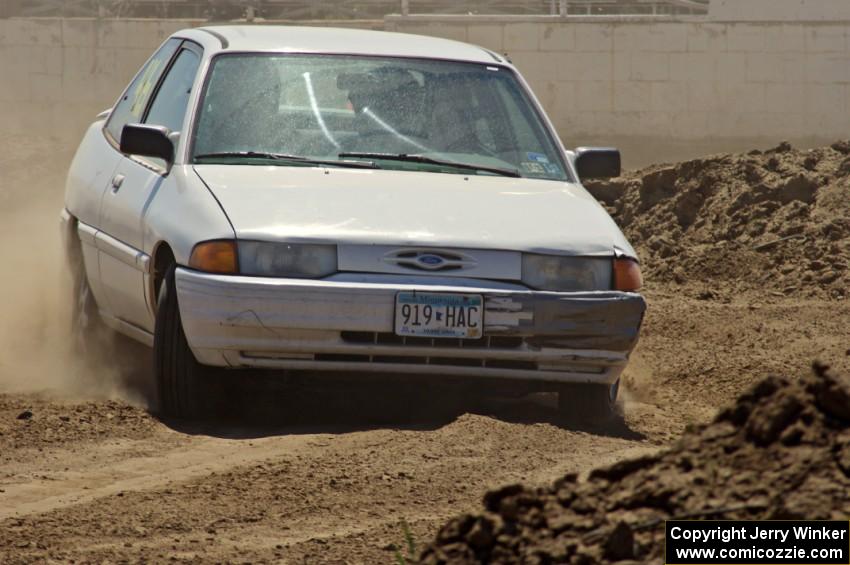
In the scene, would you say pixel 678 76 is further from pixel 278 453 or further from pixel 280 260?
pixel 278 453

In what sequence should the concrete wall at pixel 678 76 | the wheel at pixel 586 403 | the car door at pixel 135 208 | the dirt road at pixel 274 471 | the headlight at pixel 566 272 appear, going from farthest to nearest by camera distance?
1. the concrete wall at pixel 678 76
2. the car door at pixel 135 208
3. the wheel at pixel 586 403
4. the headlight at pixel 566 272
5. the dirt road at pixel 274 471

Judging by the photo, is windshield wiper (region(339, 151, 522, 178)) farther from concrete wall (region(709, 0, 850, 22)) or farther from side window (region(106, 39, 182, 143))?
concrete wall (region(709, 0, 850, 22))

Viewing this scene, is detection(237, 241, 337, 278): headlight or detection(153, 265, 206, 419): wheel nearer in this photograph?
detection(237, 241, 337, 278): headlight

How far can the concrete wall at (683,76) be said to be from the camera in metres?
20.5

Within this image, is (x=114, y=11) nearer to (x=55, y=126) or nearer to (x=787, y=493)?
(x=55, y=126)

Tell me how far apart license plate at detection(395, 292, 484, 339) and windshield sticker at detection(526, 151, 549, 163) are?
1.39m

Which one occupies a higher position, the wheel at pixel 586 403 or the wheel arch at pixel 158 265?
the wheel arch at pixel 158 265

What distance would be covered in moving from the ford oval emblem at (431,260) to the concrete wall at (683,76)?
14242 millimetres

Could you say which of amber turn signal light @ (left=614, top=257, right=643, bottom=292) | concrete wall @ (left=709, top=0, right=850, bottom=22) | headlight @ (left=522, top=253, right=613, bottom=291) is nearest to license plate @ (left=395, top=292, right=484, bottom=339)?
headlight @ (left=522, top=253, right=613, bottom=291)

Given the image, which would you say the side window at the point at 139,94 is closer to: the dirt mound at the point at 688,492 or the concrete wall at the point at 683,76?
the dirt mound at the point at 688,492

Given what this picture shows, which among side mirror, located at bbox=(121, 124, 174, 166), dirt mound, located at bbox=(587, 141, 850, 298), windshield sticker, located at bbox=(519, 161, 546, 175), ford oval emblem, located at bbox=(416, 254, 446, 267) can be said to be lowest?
dirt mound, located at bbox=(587, 141, 850, 298)

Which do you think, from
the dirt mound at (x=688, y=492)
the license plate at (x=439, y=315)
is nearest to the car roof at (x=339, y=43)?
the license plate at (x=439, y=315)

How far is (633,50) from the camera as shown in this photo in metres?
20.7

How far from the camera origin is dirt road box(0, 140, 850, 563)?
4.89m
